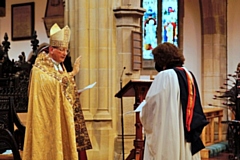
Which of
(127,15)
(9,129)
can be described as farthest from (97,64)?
(9,129)

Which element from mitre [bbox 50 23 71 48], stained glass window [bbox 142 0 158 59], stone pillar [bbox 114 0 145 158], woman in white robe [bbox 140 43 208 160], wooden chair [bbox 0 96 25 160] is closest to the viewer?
woman in white robe [bbox 140 43 208 160]

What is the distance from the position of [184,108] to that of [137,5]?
404cm

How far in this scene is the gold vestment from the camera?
16.1ft

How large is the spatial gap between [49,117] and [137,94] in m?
1.26

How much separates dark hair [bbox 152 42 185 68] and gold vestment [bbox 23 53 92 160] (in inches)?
53.8

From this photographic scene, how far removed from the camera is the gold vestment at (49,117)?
4918 millimetres

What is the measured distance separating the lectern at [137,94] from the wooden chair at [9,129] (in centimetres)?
124

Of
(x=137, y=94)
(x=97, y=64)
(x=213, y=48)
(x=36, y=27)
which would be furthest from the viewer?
(x=36, y=27)

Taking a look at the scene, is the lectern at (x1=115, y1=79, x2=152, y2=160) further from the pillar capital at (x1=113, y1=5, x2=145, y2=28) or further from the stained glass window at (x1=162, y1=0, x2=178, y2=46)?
the stained glass window at (x1=162, y1=0, x2=178, y2=46)

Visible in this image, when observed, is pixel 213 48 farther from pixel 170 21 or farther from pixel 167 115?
pixel 167 115

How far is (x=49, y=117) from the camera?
4.98m

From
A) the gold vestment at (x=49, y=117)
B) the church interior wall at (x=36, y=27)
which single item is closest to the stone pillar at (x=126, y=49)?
the gold vestment at (x=49, y=117)

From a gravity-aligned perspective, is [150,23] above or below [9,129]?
above

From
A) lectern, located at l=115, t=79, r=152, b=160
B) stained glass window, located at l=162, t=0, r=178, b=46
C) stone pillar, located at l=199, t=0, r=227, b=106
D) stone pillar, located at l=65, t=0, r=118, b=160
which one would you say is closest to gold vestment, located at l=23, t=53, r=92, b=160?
lectern, located at l=115, t=79, r=152, b=160
